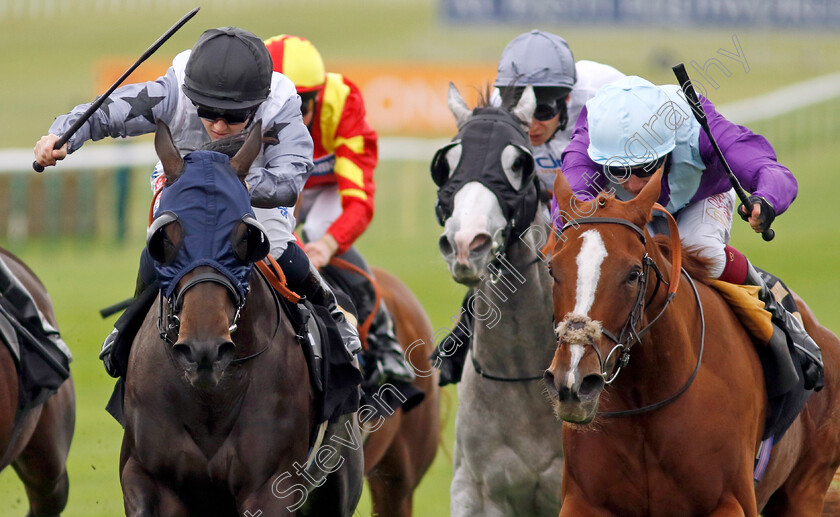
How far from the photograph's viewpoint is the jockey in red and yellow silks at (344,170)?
19.8ft

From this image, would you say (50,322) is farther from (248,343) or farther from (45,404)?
(248,343)

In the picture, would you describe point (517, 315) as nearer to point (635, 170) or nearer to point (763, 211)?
point (635, 170)

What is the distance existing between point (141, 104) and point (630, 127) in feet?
5.54

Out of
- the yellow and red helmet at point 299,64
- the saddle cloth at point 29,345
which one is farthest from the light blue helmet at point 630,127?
the saddle cloth at point 29,345

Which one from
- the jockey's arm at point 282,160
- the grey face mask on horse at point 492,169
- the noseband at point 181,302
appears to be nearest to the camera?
the noseband at point 181,302

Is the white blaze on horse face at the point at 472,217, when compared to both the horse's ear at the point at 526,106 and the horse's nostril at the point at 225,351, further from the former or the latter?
the horse's nostril at the point at 225,351

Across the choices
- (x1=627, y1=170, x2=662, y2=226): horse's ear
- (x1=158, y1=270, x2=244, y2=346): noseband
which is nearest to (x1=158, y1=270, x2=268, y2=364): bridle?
(x1=158, y1=270, x2=244, y2=346): noseband

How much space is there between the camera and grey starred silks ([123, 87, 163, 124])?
Result: 450cm

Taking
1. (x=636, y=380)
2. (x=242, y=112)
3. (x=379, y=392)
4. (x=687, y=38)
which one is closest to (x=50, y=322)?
(x=379, y=392)

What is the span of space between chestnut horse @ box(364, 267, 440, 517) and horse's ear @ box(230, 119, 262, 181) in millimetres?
2541

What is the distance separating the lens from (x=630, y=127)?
14.5 feet

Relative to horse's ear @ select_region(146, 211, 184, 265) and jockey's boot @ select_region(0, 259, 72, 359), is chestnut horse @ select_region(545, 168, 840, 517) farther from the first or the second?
jockey's boot @ select_region(0, 259, 72, 359)

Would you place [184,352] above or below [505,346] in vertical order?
above

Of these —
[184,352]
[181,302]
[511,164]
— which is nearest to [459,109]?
[511,164]
